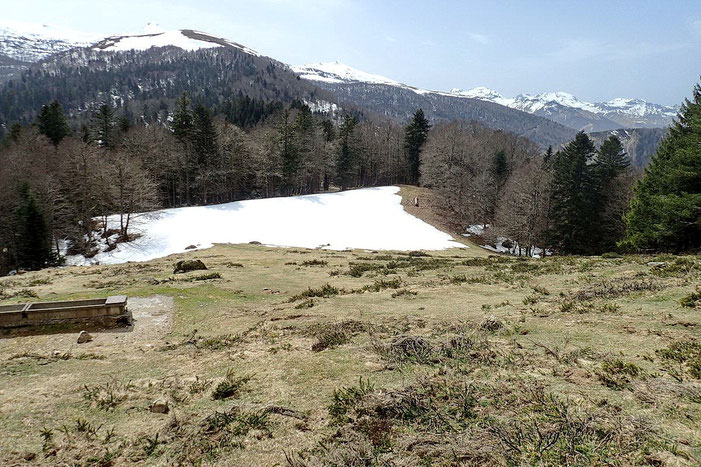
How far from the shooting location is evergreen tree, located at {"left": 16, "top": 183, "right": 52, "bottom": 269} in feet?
121

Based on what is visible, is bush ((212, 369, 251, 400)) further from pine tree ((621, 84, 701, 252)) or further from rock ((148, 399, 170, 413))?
pine tree ((621, 84, 701, 252))

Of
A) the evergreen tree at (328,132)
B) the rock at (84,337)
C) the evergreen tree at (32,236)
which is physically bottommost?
the evergreen tree at (32,236)

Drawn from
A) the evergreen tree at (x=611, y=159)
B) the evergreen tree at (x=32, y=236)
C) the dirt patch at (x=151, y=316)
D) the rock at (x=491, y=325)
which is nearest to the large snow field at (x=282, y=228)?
the evergreen tree at (x=32, y=236)

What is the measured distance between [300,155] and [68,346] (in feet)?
194

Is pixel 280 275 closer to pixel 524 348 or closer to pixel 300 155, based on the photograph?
pixel 524 348

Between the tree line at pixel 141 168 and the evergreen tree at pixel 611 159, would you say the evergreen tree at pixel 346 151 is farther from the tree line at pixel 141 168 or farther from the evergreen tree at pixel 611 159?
the evergreen tree at pixel 611 159

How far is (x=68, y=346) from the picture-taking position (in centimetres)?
1020

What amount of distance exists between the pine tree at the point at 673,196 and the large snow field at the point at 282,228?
55.9 feet

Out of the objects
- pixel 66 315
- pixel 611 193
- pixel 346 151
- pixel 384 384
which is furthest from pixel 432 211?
pixel 384 384

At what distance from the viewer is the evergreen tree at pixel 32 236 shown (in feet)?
121

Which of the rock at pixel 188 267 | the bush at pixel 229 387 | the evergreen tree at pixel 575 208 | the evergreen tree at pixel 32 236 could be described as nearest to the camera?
the bush at pixel 229 387

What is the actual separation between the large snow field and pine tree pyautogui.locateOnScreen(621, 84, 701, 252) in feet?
55.9

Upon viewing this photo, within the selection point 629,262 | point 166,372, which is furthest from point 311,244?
point 166,372

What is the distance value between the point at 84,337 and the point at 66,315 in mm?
1911
